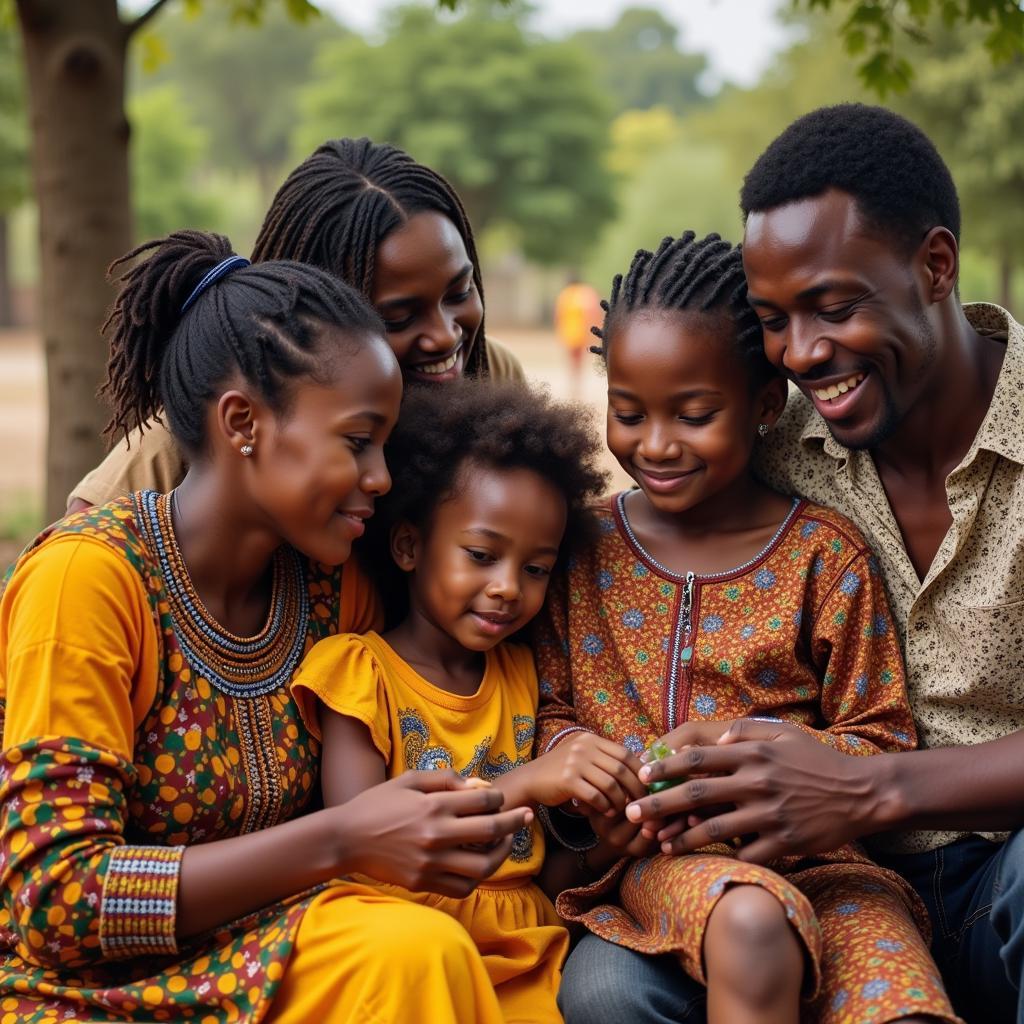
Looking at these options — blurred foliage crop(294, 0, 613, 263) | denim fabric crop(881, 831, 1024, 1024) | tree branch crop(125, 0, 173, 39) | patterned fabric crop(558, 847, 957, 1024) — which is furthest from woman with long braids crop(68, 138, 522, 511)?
blurred foliage crop(294, 0, 613, 263)

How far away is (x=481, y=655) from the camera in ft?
9.98

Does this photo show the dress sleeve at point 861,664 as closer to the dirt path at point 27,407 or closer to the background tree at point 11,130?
the dirt path at point 27,407

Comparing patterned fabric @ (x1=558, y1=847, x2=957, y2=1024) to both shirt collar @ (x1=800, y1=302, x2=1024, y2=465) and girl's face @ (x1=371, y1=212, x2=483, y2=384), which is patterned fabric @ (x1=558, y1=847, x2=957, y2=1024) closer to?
shirt collar @ (x1=800, y1=302, x2=1024, y2=465)

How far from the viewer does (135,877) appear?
7.34 feet

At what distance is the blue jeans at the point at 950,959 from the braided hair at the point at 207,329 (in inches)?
47.4

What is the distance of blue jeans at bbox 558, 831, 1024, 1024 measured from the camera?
7.98 feet

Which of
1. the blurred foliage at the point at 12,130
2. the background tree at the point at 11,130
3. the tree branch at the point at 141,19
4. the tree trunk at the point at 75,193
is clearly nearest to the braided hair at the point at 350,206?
the tree trunk at the point at 75,193

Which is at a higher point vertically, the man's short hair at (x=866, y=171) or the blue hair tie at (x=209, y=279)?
the man's short hair at (x=866, y=171)

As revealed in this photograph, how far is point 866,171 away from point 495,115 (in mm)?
55074

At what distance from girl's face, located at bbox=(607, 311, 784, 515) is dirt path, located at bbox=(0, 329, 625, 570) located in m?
0.26

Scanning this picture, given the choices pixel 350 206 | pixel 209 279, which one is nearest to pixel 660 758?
pixel 209 279

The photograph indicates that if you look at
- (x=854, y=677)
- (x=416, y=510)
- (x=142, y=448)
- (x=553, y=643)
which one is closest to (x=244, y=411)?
(x=416, y=510)

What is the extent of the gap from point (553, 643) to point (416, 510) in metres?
0.44

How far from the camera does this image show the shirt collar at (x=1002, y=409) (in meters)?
2.80
